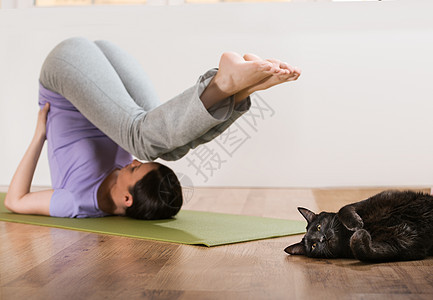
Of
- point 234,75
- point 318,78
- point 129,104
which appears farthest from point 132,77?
point 318,78

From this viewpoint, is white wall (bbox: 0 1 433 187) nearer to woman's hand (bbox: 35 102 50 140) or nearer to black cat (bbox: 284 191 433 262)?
woman's hand (bbox: 35 102 50 140)

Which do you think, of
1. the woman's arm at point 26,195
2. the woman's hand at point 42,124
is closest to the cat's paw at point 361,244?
the woman's arm at point 26,195

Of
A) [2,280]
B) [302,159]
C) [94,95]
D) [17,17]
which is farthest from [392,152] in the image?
[2,280]

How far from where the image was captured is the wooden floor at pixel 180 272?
1239mm

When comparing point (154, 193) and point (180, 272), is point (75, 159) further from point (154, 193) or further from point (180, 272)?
point (180, 272)

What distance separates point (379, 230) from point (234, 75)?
58cm

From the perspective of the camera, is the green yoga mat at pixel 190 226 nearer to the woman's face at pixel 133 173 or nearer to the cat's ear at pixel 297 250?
the woman's face at pixel 133 173

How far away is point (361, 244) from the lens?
1.42m

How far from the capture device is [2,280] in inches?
53.8

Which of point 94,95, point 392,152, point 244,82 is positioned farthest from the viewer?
point 392,152

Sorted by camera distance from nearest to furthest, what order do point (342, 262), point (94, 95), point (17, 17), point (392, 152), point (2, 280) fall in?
point (2, 280) → point (342, 262) → point (94, 95) → point (392, 152) → point (17, 17)

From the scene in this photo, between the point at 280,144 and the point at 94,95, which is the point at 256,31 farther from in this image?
the point at 94,95

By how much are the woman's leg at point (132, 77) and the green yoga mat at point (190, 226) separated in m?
0.50

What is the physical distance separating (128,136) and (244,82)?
1.54 ft
